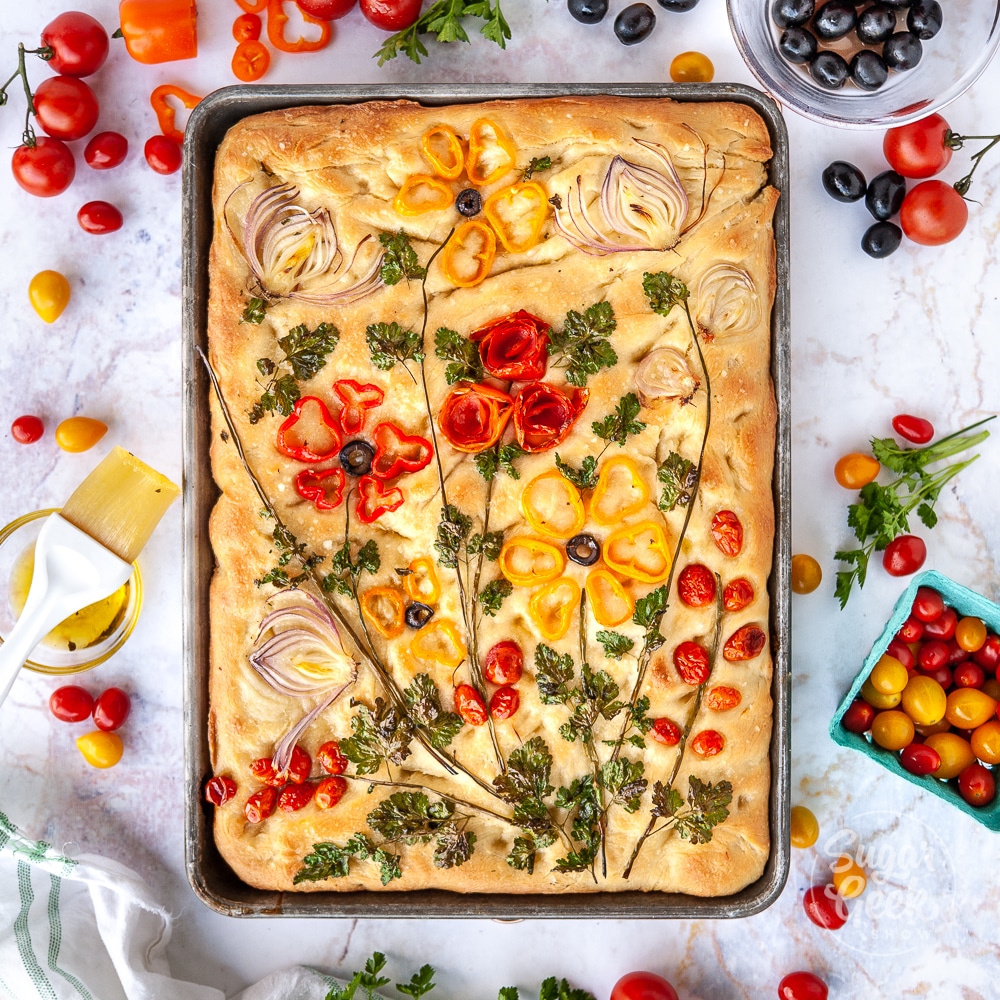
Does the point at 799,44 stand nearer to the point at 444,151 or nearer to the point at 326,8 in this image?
the point at 444,151

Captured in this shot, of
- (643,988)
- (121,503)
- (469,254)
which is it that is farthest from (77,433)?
(643,988)

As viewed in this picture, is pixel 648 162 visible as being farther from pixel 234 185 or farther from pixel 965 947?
pixel 965 947

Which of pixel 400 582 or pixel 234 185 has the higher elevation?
pixel 234 185

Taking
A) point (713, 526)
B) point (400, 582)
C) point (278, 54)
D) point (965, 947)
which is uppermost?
point (278, 54)

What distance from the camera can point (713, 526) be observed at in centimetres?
270

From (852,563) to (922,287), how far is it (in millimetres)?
1009

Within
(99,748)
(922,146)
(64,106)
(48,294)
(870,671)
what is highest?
(64,106)

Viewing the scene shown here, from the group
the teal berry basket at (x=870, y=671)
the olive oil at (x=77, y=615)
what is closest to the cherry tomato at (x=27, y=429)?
the olive oil at (x=77, y=615)

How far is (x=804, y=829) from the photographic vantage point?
3.14 m

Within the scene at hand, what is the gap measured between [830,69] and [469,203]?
1265 mm

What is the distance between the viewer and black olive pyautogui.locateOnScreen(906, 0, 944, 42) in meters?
2.87

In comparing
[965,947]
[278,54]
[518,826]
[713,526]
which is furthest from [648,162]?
[965,947]

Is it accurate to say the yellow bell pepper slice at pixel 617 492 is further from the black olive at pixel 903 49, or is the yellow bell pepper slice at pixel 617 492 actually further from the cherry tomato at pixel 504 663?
the black olive at pixel 903 49

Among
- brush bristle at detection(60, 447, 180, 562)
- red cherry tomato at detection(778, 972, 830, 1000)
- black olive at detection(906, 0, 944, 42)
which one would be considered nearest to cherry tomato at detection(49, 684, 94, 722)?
brush bristle at detection(60, 447, 180, 562)
